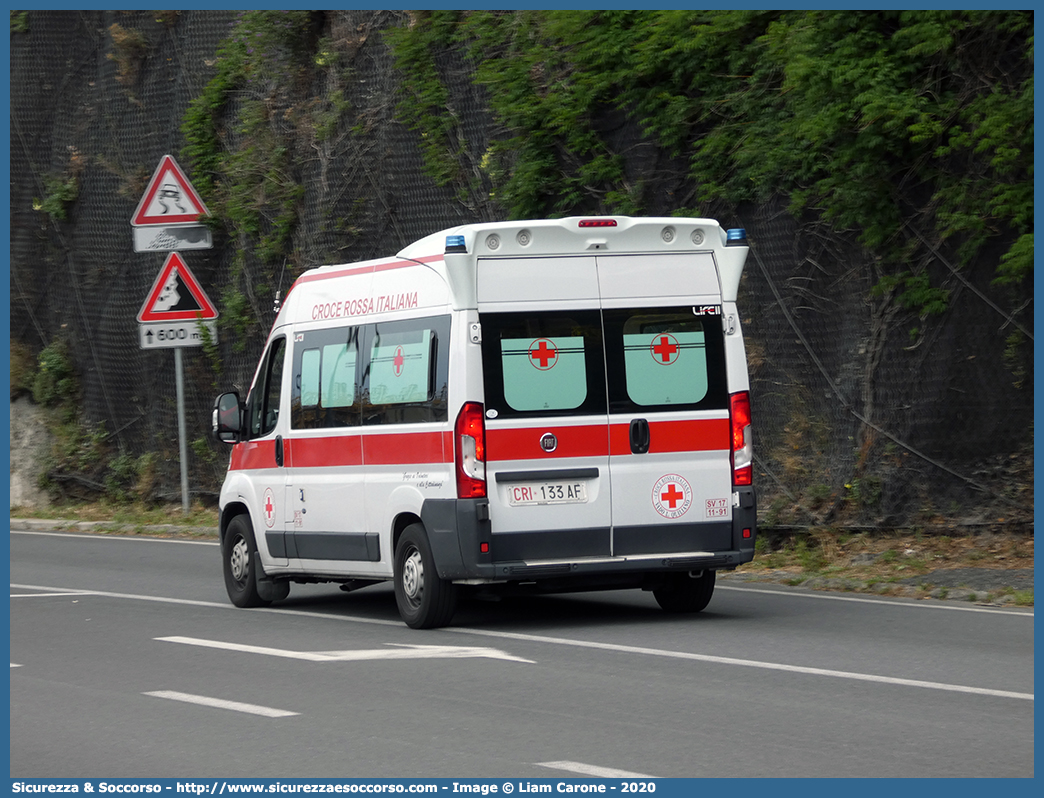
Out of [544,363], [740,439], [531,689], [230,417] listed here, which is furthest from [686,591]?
[230,417]

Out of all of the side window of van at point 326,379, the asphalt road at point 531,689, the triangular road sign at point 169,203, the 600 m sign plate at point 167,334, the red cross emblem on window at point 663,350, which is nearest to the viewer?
the asphalt road at point 531,689

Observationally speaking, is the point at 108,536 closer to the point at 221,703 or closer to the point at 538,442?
the point at 538,442

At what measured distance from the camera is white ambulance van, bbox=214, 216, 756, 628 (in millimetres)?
10750

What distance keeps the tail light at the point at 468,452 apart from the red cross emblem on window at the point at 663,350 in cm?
134

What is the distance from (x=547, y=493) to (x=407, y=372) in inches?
51.5

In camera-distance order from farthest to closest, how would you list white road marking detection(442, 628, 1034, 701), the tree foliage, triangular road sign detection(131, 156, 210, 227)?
triangular road sign detection(131, 156, 210, 227) < the tree foliage < white road marking detection(442, 628, 1034, 701)

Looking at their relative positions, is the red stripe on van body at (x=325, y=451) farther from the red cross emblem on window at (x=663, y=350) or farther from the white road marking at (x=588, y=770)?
the white road marking at (x=588, y=770)

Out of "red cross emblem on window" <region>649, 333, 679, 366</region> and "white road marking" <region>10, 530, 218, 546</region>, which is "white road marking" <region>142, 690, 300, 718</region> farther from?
"white road marking" <region>10, 530, 218, 546</region>

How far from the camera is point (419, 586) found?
36.7 ft

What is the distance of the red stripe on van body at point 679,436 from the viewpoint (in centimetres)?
1105

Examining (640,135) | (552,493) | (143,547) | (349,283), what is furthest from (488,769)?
(143,547)

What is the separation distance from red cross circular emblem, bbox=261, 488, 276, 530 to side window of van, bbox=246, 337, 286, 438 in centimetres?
48

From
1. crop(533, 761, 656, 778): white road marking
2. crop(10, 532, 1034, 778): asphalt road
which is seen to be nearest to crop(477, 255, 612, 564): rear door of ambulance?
crop(10, 532, 1034, 778): asphalt road

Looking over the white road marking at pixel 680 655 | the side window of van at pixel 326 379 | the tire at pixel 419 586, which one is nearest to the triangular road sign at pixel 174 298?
the white road marking at pixel 680 655
